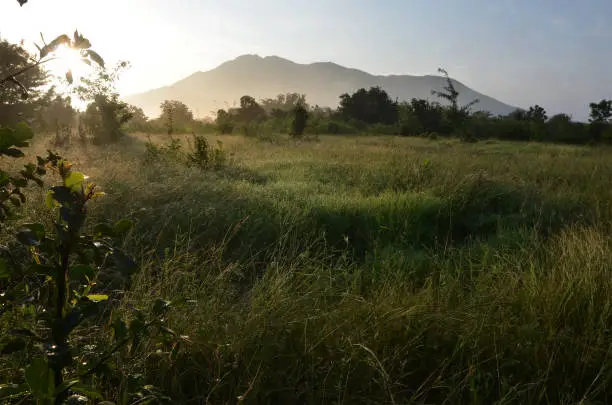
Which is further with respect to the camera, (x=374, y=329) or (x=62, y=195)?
(x=374, y=329)

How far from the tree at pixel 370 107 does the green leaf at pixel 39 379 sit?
3584 cm

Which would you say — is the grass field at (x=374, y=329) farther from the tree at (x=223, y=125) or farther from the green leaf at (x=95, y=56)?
the tree at (x=223, y=125)

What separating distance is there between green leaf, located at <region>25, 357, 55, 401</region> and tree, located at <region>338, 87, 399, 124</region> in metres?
35.8

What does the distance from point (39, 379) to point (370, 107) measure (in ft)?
121

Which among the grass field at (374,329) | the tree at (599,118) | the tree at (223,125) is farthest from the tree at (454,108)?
the grass field at (374,329)

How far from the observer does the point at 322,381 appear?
6.23ft

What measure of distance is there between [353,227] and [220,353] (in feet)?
10.2

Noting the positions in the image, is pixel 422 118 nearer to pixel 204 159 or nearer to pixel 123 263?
pixel 204 159

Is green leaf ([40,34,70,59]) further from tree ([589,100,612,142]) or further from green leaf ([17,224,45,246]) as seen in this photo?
tree ([589,100,612,142])

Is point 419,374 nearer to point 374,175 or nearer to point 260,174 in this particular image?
point 374,175

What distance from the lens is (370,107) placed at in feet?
119

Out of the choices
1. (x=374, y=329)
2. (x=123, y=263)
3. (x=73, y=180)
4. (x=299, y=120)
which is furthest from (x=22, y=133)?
(x=299, y=120)

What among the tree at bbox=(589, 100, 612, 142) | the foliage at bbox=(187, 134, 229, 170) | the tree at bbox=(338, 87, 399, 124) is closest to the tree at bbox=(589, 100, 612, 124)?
the tree at bbox=(589, 100, 612, 142)

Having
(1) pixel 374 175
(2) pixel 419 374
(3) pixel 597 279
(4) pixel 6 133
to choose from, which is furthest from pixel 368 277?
(1) pixel 374 175
